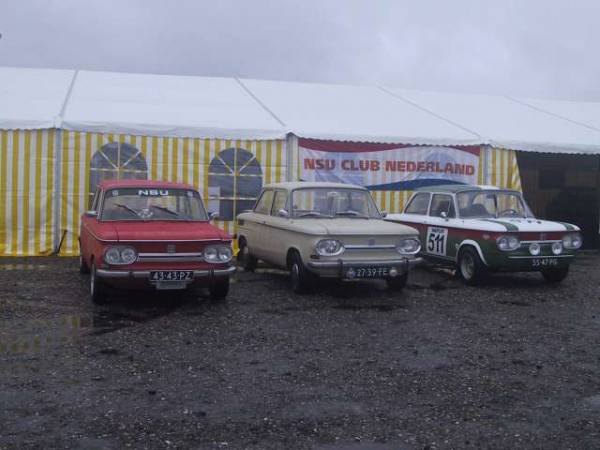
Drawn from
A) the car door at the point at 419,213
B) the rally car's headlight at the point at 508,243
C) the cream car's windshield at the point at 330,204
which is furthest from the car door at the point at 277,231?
the rally car's headlight at the point at 508,243

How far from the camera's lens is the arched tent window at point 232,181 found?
1378 cm

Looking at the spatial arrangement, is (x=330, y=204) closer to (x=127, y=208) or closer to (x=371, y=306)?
(x=371, y=306)

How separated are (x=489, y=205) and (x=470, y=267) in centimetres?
117

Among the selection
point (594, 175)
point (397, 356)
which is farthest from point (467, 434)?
point (594, 175)

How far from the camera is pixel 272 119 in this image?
14461 mm

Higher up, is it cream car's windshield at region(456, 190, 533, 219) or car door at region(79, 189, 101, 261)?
cream car's windshield at region(456, 190, 533, 219)


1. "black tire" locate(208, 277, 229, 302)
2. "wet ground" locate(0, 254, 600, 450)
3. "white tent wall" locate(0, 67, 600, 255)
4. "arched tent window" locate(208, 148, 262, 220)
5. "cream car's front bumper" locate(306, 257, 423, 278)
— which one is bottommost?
"wet ground" locate(0, 254, 600, 450)

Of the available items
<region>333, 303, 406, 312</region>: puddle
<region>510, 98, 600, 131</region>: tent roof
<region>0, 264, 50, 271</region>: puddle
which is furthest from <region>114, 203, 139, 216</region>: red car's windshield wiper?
<region>510, 98, 600, 131</region>: tent roof

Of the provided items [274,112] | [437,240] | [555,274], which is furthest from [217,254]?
[274,112]

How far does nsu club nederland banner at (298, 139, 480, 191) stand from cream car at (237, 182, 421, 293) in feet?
11.7

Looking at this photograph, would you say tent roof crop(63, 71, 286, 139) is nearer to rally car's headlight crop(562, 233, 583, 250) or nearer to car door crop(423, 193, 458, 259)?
car door crop(423, 193, 458, 259)

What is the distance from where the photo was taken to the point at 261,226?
34.5 feet

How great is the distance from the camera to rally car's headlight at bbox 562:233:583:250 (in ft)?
33.8

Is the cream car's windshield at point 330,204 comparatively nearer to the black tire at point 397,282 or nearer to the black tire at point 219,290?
the black tire at point 397,282
